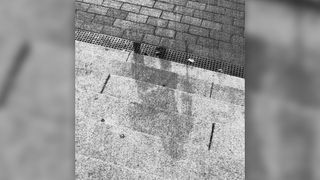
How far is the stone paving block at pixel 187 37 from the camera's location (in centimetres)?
656

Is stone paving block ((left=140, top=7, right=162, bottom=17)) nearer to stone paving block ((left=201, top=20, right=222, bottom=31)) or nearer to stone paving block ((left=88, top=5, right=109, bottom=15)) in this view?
stone paving block ((left=88, top=5, right=109, bottom=15))

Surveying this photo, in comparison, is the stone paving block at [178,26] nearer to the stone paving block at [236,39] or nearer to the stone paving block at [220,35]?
the stone paving block at [220,35]

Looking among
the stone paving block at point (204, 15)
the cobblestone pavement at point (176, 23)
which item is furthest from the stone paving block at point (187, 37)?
the stone paving block at point (204, 15)

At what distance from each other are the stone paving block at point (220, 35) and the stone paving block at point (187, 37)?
326 mm

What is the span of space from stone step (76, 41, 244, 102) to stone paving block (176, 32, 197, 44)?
27.9 inches

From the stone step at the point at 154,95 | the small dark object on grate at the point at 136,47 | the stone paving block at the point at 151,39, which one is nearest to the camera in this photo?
the stone step at the point at 154,95

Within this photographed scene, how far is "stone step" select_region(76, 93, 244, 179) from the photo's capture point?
180 inches

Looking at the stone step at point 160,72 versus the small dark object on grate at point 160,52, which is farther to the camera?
the small dark object on grate at point 160,52

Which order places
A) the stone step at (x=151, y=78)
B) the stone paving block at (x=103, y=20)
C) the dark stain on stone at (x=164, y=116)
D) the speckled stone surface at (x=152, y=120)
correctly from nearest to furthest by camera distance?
the speckled stone surface at (x=152, y=120) < the dark stain on stone at (x=164, y=116) < the stone step at (x=151, y=78) < the stone paving block at (x=103, y=20)
